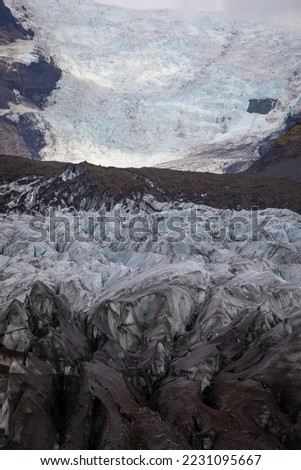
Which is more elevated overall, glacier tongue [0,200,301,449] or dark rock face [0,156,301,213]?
dark rock face [0,156,301,213]

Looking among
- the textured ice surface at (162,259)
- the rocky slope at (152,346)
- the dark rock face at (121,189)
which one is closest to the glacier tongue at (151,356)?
the rocky slope at (152,346)

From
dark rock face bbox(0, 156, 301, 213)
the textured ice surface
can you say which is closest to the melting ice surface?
the textured ice surface

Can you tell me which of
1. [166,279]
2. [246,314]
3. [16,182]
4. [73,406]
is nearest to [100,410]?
[73,406]

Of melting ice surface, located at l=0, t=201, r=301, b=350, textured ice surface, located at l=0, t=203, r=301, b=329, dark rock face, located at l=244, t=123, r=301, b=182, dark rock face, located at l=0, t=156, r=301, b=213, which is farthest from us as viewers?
dark rock face, located at l=244, t=123, r=301, b=182

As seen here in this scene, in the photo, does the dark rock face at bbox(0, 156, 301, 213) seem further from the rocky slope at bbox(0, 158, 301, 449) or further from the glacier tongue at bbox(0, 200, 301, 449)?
the glacier tongue at bbox(0, 200, 301, 449)

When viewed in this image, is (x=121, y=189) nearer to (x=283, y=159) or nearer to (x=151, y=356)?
(x=283, y=159)

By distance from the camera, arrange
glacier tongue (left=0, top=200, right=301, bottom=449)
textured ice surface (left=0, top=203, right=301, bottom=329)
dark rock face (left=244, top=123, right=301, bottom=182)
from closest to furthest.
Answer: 1. glacier tongue (left=0, top=200, right=301, bottom=449)
2. textured ice surface (left=0, top=203, right=301, bottom=329)
3. dark rock face (left=244, top=123, right=301, bottom=182)

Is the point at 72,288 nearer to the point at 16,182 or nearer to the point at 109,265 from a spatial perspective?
the point at 109,265

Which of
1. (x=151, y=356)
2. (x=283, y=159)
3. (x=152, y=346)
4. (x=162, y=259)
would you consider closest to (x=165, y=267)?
(x=162, y=259)
